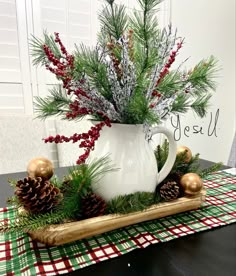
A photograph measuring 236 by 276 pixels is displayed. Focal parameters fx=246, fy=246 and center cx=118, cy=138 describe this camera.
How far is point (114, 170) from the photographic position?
556 mm

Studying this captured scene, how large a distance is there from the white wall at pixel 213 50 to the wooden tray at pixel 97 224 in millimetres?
1329

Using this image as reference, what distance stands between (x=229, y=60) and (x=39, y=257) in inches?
86.0

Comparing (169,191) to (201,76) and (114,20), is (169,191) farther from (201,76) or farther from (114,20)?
(114,20)

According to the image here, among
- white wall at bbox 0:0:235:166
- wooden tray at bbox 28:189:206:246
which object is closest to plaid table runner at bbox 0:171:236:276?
wooden tray at bbox 28:189:206:246

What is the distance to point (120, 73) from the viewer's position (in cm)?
54

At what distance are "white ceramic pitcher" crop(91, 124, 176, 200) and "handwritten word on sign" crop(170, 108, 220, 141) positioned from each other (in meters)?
1.51

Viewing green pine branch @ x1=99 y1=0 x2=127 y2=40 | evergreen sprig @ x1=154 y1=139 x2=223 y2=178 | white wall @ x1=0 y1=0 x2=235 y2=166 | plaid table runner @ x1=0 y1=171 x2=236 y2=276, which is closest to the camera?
plaid table runner @ x1=0 y1=171 x2=236 y2=276

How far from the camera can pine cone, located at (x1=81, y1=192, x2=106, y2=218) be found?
1.76 feet

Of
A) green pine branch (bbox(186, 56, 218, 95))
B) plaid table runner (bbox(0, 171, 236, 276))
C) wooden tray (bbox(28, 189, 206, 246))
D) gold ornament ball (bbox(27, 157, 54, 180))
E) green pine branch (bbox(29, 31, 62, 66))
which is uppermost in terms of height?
green pine branch (bbox(29, 31, 62, 66))

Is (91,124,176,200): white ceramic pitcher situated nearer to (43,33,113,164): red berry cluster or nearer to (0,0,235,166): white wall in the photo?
(43,33,113,164): red berry cluster

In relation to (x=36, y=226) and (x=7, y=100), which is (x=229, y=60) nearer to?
(x=7, y=100)

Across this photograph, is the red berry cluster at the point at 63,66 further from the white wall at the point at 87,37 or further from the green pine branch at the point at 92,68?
the white wall at the point at 87,37

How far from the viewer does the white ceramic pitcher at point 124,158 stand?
56 cm

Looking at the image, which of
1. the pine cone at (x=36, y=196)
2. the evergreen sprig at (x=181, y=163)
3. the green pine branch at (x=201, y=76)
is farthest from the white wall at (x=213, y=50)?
the pine cone at (x=36, y=196)
